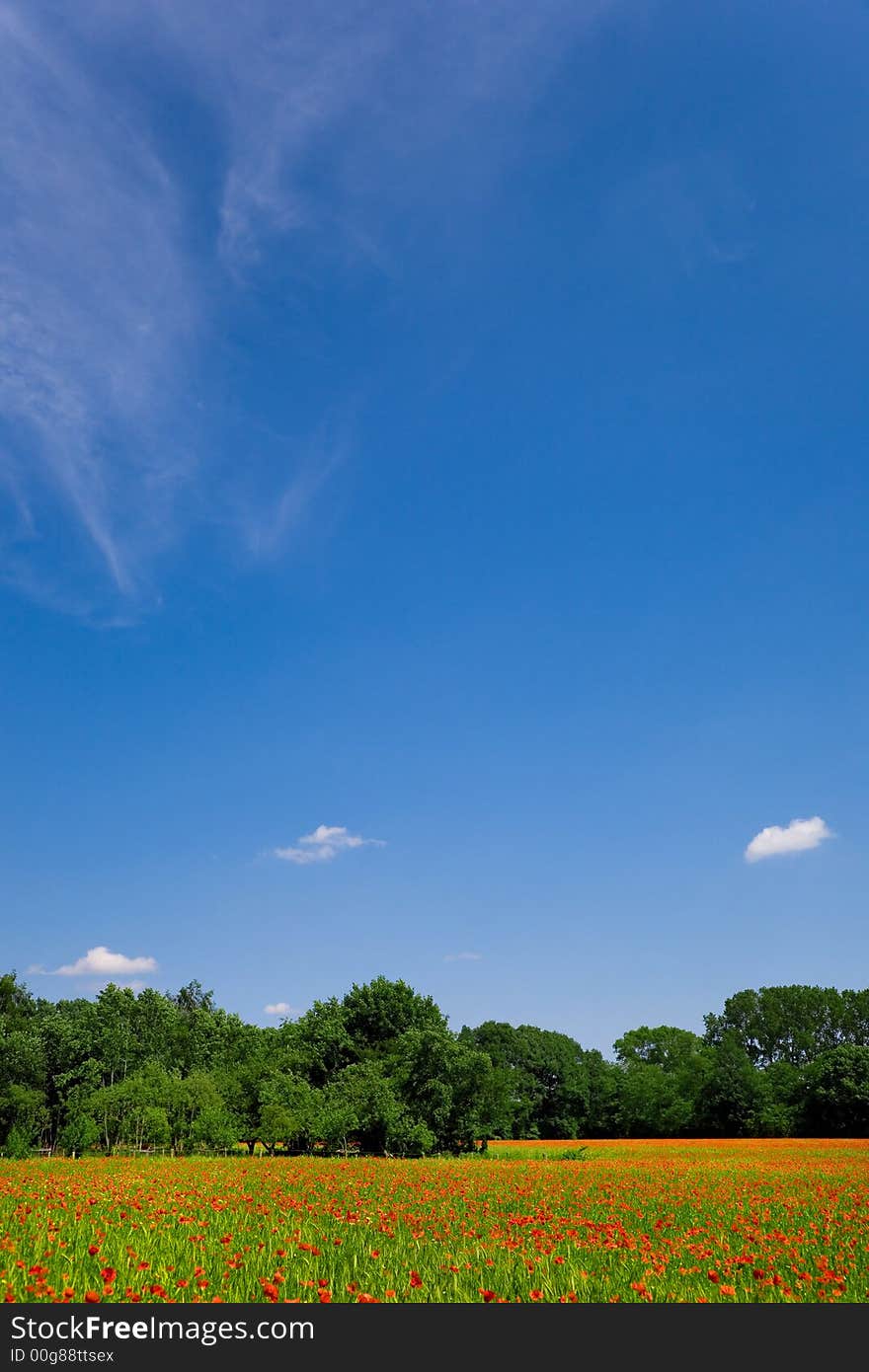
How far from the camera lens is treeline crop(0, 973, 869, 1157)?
1757 inches

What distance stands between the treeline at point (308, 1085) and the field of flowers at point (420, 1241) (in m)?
27.0

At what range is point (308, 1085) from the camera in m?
48.0

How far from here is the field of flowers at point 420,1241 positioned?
8.11 metres

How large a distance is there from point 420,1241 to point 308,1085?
41.0 meters

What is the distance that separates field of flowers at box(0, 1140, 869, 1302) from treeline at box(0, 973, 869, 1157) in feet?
88.5

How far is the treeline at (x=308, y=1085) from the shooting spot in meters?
44.6

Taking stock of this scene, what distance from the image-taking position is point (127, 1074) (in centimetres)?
5028

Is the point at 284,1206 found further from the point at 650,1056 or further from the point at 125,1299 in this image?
the point at 650,1056

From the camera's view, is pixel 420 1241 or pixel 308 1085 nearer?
pixel 420 1241

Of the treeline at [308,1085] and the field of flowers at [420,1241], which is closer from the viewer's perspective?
the field of flowers at [420,1241]

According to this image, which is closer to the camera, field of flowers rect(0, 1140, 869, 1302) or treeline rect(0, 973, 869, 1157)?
field of flowers rect(0, 1140, 869, 1302)

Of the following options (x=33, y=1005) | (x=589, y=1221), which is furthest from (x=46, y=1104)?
(x=589, y=1221)

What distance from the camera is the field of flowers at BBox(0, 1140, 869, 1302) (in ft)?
26.6
